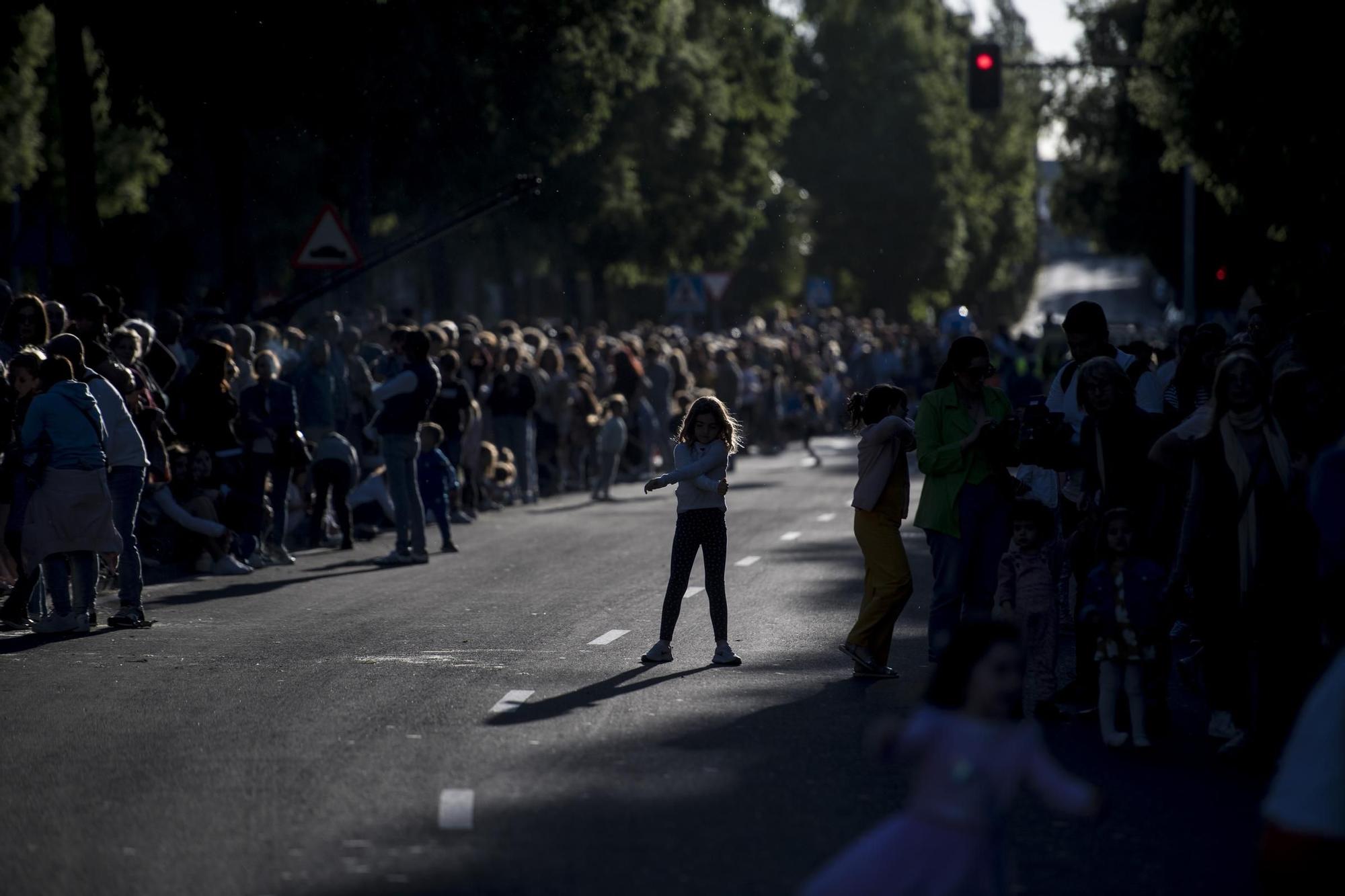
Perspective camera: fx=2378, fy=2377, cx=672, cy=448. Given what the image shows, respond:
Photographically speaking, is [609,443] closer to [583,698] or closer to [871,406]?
[871,406]

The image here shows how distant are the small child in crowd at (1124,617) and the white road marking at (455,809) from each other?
9.26 ft

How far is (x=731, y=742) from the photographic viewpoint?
393 inches

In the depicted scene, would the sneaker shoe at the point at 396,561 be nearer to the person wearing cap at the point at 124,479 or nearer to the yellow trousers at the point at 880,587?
the person wearing cap at the point at 124,479

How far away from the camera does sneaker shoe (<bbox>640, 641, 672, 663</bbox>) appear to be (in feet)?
41.4

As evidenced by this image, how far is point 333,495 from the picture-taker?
2067cm

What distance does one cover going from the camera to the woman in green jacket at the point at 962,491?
11516 millimetres

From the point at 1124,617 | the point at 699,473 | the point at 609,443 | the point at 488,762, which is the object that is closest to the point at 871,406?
the point at 699,473

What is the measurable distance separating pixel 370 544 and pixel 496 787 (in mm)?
12675

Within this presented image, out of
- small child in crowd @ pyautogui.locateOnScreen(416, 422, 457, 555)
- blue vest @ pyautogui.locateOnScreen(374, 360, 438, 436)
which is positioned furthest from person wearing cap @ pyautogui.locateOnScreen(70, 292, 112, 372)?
small child in crowd @ pyautogui.locateOnScreen(416, 422, 457, 555)

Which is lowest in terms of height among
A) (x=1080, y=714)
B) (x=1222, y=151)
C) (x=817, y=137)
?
(x=1080, y=714)

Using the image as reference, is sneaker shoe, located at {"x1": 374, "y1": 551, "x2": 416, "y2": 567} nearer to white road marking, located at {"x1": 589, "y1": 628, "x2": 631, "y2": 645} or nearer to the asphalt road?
the asphalt road

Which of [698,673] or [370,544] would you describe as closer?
[698,673]

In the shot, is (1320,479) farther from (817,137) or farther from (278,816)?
(817,137)

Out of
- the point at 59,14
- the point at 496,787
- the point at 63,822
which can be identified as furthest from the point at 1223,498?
the point at 59,14
